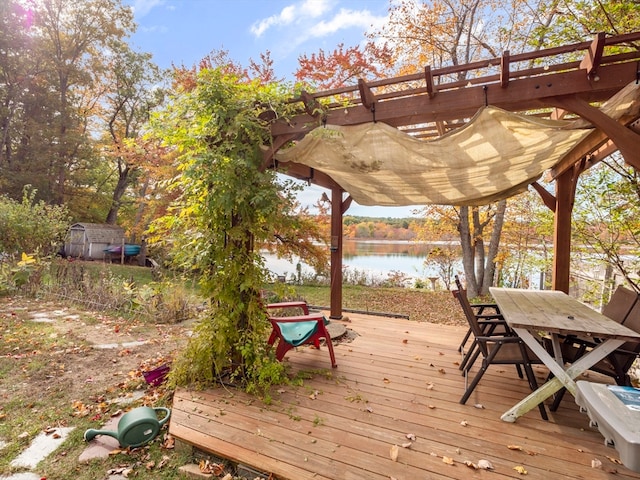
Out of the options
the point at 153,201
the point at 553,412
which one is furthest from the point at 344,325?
the point at 153,201

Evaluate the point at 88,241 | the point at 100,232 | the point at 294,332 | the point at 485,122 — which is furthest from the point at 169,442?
the point at 100,232

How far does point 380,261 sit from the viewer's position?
45.8 ft

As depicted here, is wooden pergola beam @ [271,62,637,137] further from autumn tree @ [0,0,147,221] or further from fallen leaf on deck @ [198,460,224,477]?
autumn tree @ [0,0,147,221]

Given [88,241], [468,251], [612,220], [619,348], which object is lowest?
[619,348]

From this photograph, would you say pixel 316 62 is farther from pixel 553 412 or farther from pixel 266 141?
pixel 553 412

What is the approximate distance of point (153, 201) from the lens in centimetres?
903

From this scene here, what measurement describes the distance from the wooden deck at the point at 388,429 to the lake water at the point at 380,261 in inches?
296

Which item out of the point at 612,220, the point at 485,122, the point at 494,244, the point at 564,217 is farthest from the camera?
the point at 494,244

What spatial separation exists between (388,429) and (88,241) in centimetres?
1593

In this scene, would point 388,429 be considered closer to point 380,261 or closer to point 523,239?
point 523,239

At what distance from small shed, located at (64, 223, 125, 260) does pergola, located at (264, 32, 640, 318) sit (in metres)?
13.8

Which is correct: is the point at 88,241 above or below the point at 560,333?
above

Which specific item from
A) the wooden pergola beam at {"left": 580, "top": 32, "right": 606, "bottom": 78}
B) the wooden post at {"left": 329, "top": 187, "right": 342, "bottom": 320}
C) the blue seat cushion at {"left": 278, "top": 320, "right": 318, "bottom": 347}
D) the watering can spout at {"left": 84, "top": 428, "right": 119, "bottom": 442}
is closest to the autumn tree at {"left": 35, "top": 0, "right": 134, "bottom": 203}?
the wooden post at {"left": 329, "top": 187, "right": 342, "bottom": 320}

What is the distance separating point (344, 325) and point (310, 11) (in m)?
7.19
